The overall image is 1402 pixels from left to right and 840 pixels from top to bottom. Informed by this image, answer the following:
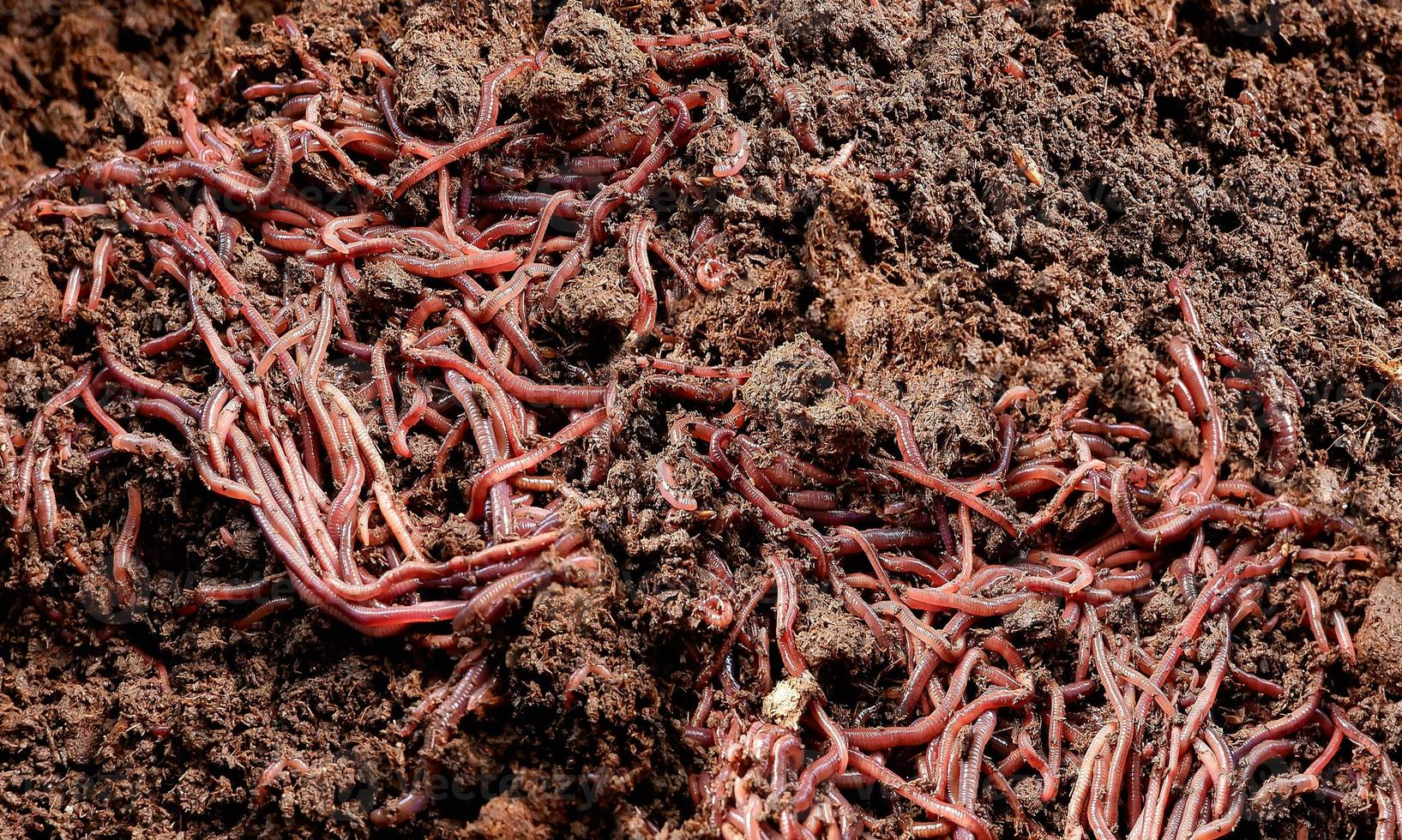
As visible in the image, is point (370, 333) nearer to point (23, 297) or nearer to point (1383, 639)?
point (23, 297)

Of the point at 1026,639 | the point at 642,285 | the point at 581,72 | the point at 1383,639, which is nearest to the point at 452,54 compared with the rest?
the point at 581,72

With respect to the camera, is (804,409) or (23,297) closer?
(804,409)

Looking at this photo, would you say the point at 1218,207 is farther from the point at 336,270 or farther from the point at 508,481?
the point at 336,270

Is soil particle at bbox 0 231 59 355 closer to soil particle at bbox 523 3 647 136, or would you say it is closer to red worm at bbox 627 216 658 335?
soil particle at bbox 523 3 647 136

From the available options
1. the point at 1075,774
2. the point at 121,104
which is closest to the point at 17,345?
the point at 121,104

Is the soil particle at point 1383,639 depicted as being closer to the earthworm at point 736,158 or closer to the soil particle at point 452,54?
the earthworm at point 736,158
